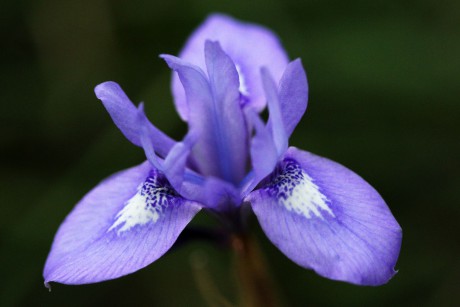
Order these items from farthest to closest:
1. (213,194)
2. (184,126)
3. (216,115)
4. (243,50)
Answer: (184,126) → (243,50) → (216,115) → (213,194)

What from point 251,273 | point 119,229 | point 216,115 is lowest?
point 251,273

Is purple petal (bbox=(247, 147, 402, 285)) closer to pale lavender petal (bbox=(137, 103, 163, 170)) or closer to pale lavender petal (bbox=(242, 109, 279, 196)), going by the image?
pale lavender petal (bbox=(242, 109, 279, 196))

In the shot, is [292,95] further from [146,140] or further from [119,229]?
[119,229]

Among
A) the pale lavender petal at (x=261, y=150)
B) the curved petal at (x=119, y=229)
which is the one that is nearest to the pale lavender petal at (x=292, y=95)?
the pale lavender petal at (x=261, y=150)

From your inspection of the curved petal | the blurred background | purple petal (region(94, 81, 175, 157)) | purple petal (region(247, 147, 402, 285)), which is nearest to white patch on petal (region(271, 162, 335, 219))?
purple petal (region(247, 147, 402, 285))

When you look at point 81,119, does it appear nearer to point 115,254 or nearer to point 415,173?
point 415,173

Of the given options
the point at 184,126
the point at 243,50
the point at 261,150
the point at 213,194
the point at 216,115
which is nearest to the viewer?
the point at 261,150

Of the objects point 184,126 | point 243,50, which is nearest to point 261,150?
point 243,50

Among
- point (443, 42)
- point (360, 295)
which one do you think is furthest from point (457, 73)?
point (360, 295)
